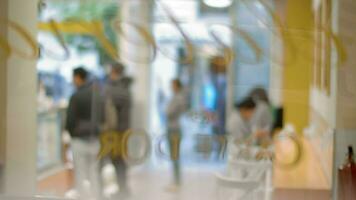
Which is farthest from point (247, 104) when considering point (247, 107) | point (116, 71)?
point (116, 71)

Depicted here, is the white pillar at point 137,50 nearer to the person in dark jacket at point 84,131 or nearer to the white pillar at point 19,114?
the person in dark jacket at point 84,131

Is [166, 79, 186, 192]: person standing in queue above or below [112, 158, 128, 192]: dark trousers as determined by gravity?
above

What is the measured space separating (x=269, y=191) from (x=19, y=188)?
46.7 inches

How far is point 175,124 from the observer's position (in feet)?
7.95

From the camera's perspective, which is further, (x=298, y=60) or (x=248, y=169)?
(x=248, y=169)

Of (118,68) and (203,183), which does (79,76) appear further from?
(203,183)

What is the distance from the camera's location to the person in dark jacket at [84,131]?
8.14ft

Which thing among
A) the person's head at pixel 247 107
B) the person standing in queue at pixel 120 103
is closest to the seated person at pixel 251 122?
the person's head at pixel 247 107

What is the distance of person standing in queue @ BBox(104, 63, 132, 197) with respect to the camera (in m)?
2.46

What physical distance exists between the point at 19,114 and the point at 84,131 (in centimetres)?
33

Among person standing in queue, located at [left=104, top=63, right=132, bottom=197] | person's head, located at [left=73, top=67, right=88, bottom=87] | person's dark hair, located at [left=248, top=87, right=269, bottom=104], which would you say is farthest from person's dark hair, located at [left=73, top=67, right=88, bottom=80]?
person's dark hair, located at [left=248, top=87, right=269, bottom=104]

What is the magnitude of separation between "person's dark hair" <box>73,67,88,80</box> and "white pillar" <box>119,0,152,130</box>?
25 centimetres

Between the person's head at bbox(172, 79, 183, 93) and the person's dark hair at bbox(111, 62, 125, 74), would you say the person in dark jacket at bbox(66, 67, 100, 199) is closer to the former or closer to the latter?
the person's dark hair at bbox(111, 62, 125, 74)

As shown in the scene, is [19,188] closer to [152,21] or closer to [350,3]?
[152,21]
